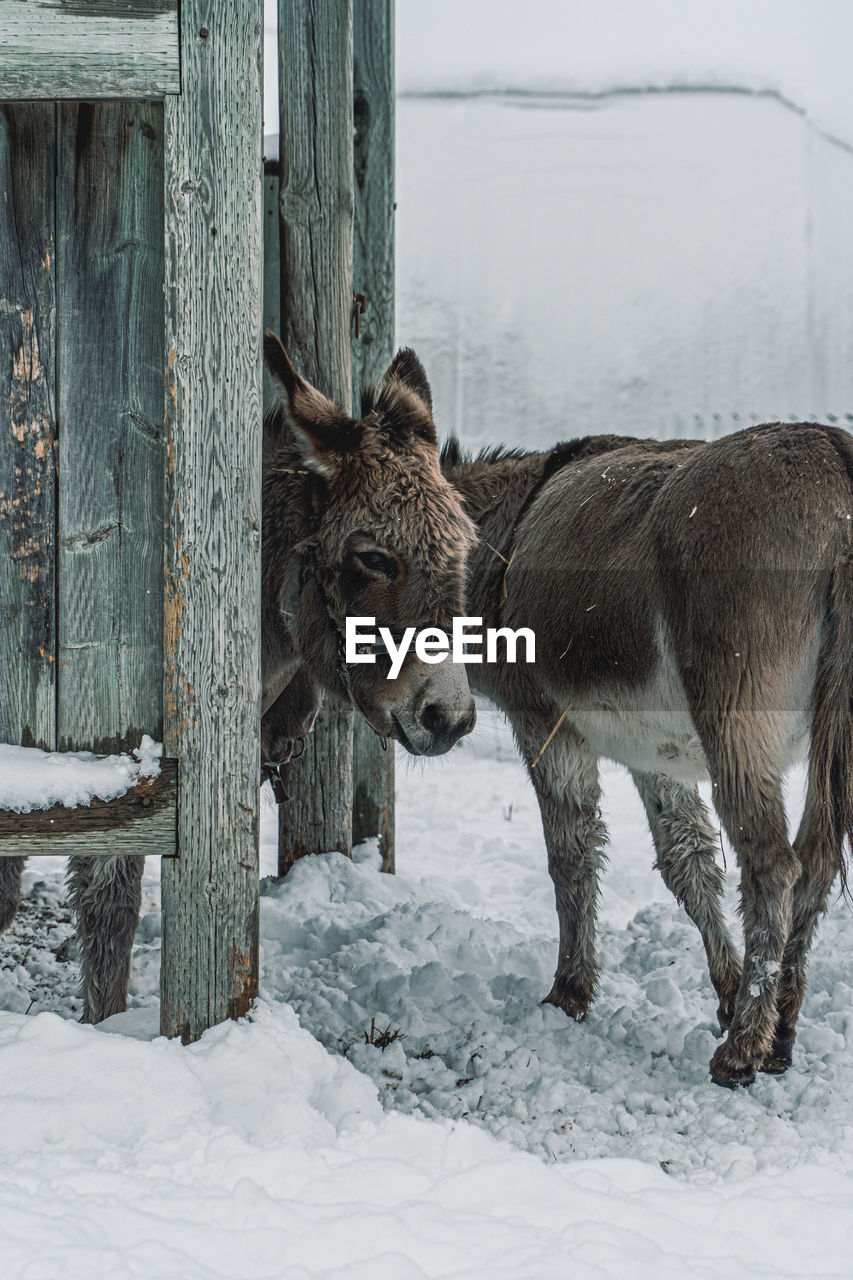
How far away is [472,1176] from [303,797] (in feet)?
8.64

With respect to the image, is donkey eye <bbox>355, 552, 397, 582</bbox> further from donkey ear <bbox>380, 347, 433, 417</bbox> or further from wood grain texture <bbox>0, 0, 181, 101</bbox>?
wood grain texture <bbox>0, 0, 181, 101</bbox>

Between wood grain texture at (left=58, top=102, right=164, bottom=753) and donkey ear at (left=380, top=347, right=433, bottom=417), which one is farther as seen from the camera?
donkey ear at (left=380, top=347, right=433, bottom=417)

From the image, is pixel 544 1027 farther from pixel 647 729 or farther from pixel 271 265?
pixel 271 265

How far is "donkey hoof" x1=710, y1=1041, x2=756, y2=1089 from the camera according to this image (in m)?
2.96

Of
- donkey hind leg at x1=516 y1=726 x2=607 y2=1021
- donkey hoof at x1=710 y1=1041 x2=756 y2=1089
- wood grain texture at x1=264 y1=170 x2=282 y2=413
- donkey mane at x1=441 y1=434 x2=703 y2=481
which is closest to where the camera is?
donkey hoof at x1=710 y1=1041 x2=756 y2=1089

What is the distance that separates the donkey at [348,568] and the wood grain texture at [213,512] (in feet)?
1.66

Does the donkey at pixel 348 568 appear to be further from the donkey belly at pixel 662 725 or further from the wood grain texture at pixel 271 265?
the wood grain texture at pixel 271 265

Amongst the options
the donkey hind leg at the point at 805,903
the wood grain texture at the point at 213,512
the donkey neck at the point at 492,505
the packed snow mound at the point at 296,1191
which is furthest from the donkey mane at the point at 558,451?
the packed snow mound at the point at 296,1191

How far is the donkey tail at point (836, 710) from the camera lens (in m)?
2.92

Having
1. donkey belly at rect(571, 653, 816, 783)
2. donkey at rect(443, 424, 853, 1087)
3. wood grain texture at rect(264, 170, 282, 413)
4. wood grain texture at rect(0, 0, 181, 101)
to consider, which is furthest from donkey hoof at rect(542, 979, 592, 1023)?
wood grain texture at rect(0, 0, 181, 101)

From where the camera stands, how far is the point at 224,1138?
6.91ft

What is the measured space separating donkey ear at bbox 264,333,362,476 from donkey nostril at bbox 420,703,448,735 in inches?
32.7

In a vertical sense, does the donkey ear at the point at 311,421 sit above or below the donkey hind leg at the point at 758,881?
above

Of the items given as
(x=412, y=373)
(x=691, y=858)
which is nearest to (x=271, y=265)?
(x=412, y=373)
